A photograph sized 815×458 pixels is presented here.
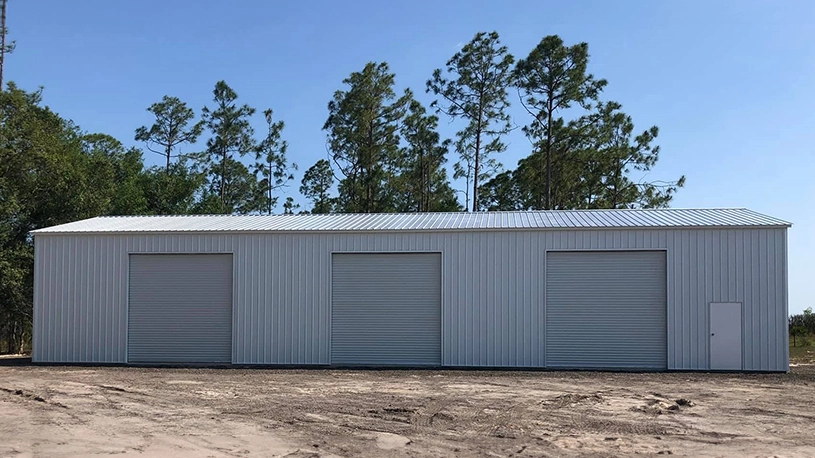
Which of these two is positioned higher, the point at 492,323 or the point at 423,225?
the point at 423,225

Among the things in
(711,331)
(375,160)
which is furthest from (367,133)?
(711,331)

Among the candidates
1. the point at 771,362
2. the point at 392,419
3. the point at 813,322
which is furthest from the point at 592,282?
the point at 813,322

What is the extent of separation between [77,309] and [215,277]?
4.38 meters

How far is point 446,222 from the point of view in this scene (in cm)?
2434

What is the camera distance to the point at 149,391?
16.6m

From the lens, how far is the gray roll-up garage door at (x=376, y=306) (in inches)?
915

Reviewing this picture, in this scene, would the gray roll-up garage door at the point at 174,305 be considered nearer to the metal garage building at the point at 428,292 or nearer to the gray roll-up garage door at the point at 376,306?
the metal garage building at the point at 428,292

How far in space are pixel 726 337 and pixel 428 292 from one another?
831cm

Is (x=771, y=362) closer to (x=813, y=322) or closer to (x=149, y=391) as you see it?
(x=149, y=391)

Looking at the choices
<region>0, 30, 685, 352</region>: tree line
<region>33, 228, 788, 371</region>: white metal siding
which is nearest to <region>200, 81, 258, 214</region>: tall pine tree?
<region>0, 30, 685, 352</region>: tree line

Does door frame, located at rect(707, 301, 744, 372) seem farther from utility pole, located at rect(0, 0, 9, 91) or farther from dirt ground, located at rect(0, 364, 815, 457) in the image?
utility pole, located at rect(0, 0, 9, 91)

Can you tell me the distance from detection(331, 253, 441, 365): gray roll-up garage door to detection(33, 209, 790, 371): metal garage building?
0.14 ft

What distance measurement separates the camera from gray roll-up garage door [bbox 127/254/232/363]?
2398cm

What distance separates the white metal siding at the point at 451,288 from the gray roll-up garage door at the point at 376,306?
34cm
